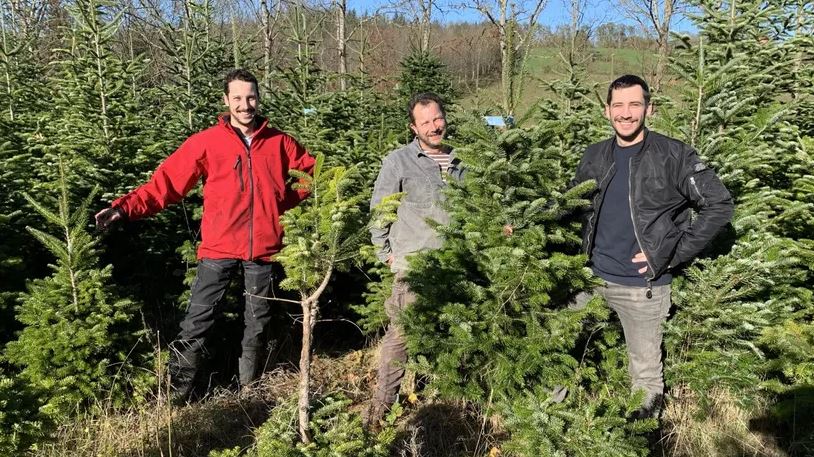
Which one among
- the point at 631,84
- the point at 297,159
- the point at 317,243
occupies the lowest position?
the point at 317,243

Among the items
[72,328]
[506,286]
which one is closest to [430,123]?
[506,286]

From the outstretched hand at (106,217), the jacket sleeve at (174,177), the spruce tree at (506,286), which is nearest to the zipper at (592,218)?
the spruce tree at (506,286)

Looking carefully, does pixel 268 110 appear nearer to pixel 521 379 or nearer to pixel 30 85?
pixel 30 85

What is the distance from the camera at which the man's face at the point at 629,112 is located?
135 inches

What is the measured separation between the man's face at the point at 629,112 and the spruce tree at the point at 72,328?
3555mm

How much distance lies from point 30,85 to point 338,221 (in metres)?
7.62

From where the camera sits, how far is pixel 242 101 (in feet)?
13.1

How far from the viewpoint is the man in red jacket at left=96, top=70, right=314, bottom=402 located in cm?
405

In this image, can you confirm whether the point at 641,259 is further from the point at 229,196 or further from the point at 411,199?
the point at 229,196

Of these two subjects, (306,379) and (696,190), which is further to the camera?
(696,190)

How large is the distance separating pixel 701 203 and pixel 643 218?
343 mm

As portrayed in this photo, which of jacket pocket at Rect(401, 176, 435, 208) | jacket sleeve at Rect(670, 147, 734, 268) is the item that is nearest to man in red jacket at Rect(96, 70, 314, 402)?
jacket pocket at Rect(401, 176, 435, 208)

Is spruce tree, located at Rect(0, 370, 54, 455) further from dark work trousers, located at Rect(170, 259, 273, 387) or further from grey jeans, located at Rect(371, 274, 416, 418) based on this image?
grey jeans, located at Rect(371, 274, 416, 418)

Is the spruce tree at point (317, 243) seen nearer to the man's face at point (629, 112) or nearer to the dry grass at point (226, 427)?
the dry grass at point (226, 427)
